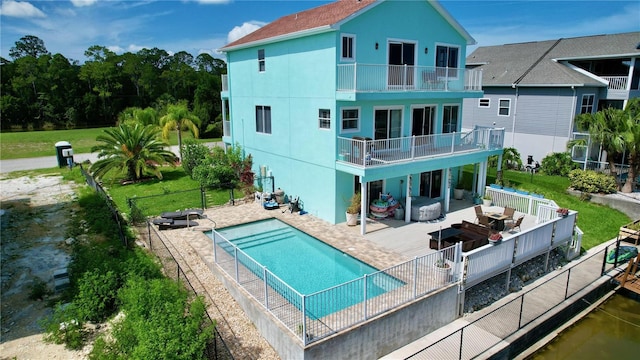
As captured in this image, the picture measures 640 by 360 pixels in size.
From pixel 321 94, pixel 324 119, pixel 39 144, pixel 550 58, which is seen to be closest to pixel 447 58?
pixel 321 94

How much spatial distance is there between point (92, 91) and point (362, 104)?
65458 millimetres

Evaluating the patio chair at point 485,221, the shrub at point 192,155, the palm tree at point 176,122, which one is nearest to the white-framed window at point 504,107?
the patio chair at point 485,221

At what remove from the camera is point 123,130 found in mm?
24844

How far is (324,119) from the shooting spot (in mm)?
17172

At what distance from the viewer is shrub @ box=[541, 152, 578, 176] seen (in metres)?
25.8

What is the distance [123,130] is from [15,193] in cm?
711

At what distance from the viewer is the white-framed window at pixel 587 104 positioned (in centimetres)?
2708

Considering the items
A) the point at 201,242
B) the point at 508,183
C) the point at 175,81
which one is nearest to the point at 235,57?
the point at 201,242

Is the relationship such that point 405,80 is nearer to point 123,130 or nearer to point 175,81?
point 123,130

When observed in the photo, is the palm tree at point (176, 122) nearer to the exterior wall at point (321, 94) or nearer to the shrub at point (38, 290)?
the exterior wall at point (321, 94)

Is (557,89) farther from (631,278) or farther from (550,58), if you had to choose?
(631,278)

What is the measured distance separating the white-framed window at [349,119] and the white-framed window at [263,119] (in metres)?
5.67

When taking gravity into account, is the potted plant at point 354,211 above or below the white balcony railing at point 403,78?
below

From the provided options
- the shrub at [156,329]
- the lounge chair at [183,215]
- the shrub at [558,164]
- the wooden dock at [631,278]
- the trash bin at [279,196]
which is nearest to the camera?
the shrub at [156,329]
